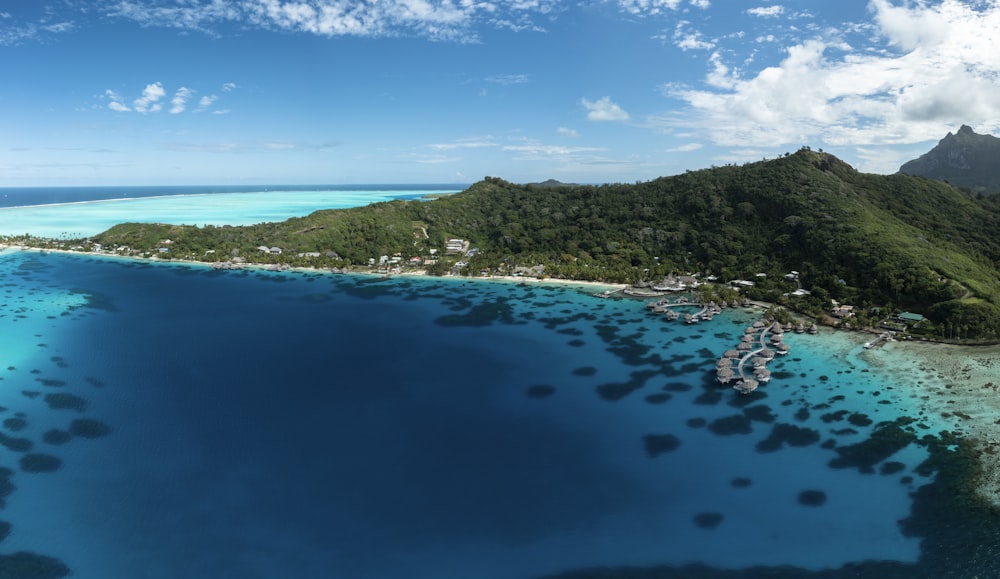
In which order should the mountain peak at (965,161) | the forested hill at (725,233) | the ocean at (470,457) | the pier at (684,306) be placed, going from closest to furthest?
the ocean at (470,457)
the pier at (684,306)
the forested hill at (725,233)
the mountain peak at (965,161)

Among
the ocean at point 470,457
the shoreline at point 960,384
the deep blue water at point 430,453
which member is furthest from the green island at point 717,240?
the deep blue water at point 430,453

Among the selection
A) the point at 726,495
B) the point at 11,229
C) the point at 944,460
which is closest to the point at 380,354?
the point at 726,495

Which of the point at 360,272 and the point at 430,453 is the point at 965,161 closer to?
the point at 360,272

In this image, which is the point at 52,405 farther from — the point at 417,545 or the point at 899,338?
the point at 899,338

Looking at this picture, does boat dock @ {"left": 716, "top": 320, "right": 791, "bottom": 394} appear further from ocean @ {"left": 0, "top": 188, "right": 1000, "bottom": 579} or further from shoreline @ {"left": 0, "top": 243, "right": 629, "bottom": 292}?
shoreline @ {"left": 0, "top": 243, "right": 629, "bottom": 292}

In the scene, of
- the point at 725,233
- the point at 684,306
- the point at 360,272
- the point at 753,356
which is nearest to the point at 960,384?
the point at 753,356

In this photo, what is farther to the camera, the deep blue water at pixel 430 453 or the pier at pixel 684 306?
the pier at pixel 684 306

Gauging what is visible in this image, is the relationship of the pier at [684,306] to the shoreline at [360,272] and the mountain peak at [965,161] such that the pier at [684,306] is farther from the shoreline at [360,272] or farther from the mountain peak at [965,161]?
the mountain peak at [965,161]
